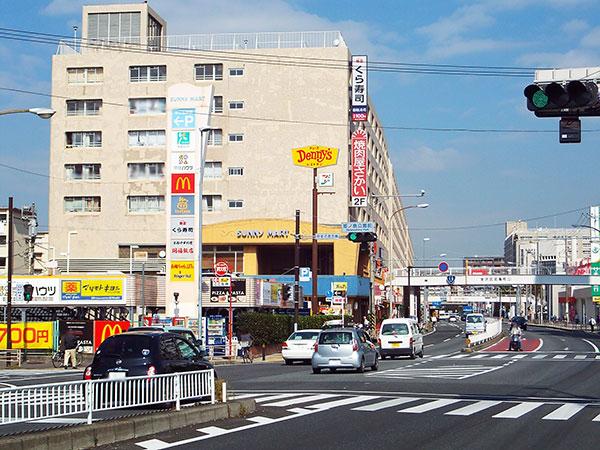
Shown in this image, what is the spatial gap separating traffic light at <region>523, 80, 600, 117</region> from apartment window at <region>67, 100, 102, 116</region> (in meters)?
67.5

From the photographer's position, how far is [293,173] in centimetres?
7694

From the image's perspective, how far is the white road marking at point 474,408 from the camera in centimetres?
1793

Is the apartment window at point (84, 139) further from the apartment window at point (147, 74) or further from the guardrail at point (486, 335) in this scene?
the guardrail at point (486, 335)

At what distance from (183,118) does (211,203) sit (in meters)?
26.5

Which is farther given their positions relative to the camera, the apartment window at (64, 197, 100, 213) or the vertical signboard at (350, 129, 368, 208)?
the apartment window at (64, 197, 100, 213)

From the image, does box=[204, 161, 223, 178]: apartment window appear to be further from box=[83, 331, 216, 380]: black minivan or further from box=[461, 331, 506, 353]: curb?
box=[83, 331, 216, 380]: black minivan

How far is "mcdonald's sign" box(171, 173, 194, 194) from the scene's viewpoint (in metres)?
50.9

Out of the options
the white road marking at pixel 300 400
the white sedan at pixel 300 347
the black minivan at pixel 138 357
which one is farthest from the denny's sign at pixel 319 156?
the black minivan at pixel 138 357

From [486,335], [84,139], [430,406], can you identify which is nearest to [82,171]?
[84,139]

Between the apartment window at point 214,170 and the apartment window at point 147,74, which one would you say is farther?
the apartment window at point 147,74

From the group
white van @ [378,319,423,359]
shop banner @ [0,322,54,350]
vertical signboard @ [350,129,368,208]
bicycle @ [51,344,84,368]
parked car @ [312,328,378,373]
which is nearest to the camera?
parked car @ [312,328,378,373]

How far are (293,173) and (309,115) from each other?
5.13 meters

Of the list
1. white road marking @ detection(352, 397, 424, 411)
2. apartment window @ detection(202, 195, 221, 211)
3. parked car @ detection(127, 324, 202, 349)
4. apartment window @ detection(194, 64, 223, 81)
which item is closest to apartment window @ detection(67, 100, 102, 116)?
apartment window @ detection(194, 64, 223, 81)

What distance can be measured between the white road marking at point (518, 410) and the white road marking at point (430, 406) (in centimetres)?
155
